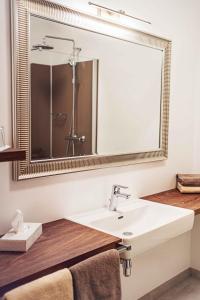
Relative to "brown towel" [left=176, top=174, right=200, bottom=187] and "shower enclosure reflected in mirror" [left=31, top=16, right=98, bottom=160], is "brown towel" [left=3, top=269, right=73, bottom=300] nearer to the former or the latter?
"shower enclosure reflected in mirror" [left=31, top=16, right=98, bottom=160]

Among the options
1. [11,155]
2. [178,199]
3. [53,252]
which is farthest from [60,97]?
[178,199]

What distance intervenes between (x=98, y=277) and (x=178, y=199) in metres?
1.13

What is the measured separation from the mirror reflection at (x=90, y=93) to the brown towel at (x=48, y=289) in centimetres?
67

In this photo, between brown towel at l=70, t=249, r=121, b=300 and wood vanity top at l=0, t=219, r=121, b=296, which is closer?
wood vanity top at l=0, t=219, r=121, b=296

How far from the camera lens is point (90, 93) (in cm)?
203

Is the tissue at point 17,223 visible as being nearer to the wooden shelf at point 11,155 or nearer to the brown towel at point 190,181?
the wooden shelf at point 11,155

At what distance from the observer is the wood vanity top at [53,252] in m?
1.25

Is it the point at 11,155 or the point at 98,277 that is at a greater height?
the point at 11,155

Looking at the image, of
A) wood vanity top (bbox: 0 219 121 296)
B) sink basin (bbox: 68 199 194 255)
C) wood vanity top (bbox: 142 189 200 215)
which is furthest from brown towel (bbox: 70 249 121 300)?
wood vanity top (bbox: 142 189 200 215)

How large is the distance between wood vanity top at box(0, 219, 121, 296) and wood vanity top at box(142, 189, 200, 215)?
780mm

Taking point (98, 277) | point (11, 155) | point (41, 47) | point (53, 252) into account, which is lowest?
point (98, 277)

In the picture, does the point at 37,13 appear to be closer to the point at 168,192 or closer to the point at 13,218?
the point at 13,218

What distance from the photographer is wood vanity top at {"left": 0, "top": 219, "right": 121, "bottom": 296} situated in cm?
125

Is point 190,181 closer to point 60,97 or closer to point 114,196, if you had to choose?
point 114,196
